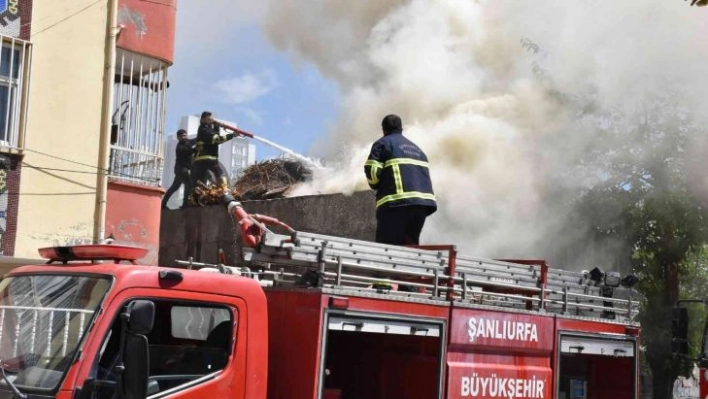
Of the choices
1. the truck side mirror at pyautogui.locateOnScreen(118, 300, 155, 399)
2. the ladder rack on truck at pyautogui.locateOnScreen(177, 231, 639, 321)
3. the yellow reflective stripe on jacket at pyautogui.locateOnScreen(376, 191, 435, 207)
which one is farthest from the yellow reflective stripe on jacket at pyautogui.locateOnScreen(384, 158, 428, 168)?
the truck side mirror at pyautogui.locateOnScreen(118, 300, 155, 399)

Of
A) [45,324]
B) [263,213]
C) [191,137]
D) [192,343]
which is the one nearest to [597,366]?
[192,343]

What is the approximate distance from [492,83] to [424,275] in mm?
10122

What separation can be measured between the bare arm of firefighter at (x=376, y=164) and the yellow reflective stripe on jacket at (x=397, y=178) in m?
0.12

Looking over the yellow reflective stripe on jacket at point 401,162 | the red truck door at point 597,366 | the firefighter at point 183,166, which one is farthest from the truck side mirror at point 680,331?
the firefighter at point 183,166

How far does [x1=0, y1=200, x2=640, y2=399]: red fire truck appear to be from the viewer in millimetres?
3910

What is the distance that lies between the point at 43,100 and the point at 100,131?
95cm

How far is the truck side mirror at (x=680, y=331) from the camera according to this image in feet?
23.4

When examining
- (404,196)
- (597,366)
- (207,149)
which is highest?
(207,149)

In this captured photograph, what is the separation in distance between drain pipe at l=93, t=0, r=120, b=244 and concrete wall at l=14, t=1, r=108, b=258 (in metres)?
0.07

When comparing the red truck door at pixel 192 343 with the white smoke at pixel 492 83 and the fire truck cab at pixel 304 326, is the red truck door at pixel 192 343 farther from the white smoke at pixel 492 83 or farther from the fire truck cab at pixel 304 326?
the white smoke at pixel 492 83

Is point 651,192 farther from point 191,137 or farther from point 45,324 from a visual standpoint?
point 45,324

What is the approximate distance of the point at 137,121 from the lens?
1302 centimetres

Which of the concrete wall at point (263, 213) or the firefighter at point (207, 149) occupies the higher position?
the firefighter at point (207, 149)

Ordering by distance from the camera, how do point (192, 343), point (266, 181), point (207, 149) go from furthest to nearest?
point (266, 181)
point (207, 149)
point (192, 343)
